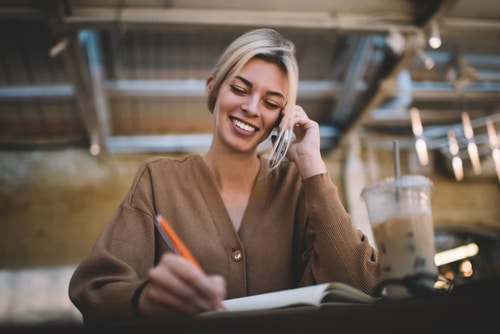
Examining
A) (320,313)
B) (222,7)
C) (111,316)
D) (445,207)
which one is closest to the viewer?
(320,313)

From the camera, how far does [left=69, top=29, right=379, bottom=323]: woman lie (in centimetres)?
110

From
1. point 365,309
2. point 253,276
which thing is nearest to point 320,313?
point 365,309

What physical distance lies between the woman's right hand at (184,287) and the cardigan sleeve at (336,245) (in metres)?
0.52

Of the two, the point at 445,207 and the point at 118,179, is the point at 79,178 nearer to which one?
the point at 118,179

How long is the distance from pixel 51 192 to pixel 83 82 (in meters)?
2.14

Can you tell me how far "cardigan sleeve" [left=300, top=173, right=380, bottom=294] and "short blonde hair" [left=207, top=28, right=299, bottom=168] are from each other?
0.33 meters

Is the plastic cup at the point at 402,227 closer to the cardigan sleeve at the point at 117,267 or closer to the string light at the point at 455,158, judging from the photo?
the cardigan sleeve at the point at 117,267

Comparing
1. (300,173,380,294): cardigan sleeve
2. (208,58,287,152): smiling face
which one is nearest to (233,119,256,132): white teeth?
(208,58,287,152): smiling face

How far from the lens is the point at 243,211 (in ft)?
4.90

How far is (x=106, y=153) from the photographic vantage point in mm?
6023

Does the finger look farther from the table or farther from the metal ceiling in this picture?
the metal ceiling

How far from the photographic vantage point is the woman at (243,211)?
1.10 meters

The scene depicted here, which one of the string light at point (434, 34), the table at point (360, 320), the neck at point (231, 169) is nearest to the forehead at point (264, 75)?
the neck at point (231, 169)

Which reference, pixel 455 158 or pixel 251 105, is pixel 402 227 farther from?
pixel 455 158
